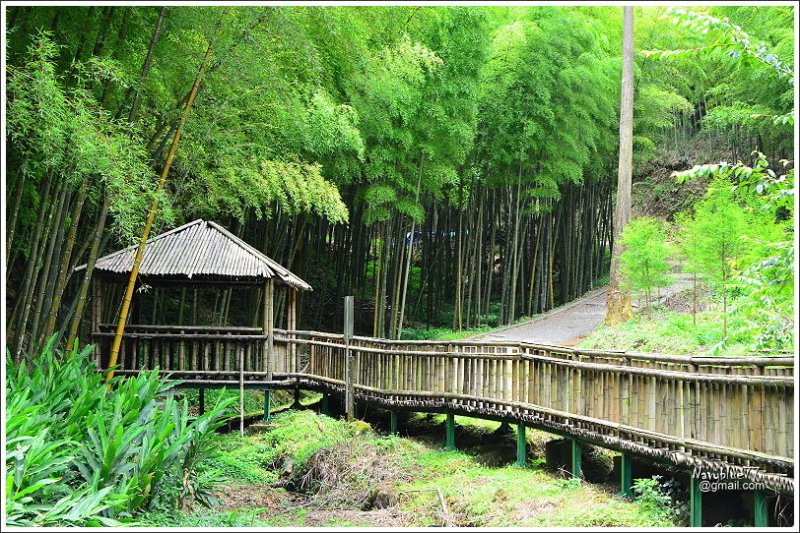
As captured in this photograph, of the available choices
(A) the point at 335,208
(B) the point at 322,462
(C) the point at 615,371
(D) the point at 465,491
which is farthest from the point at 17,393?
(A) the point at 335,208

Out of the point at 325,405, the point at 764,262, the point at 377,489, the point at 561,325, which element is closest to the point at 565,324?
the point at 561,325

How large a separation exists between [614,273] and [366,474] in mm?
7490

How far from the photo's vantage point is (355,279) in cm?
1694

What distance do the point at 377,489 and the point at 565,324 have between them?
35.6ft

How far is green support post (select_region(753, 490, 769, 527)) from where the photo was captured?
4.18 m


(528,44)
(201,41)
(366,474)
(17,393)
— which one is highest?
(528,44)

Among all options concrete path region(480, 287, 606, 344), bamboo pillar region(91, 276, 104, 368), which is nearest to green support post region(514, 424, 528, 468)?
bamboo pillar region(91, 276, 104, 368)

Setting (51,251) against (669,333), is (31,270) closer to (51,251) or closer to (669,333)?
(51,251)

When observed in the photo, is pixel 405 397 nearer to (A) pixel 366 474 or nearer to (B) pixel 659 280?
A: (A) pixel 366 474

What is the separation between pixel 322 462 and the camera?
6.68m

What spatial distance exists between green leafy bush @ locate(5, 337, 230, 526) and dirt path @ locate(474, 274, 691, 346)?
8.90 m

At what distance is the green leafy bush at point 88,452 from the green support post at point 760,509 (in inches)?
129

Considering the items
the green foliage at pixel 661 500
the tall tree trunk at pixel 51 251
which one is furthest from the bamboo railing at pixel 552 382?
the tall tree trunk at pixel 51 251

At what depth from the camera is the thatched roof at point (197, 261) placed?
8820 millimetres
